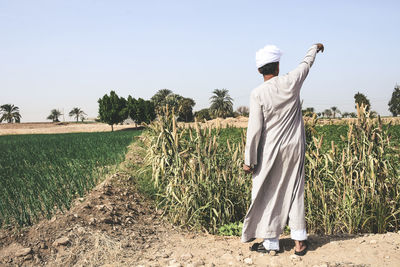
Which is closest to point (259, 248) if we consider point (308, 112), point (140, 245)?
point (140, 245)

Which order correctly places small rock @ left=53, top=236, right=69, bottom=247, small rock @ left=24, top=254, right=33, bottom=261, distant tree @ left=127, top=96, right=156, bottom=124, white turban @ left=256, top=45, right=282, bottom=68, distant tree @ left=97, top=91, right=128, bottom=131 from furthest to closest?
distant tree @ left=127, top=96, right=156, bottom=124
distant tree @ left=97, top=91, right=128, bottom=131
small rock @ left=53, top=236, right=69, bottom=247
small rock @ left=24, top=254, right=33, bottom=261
white turban @ left=256, top=45, right=282, bottom=68

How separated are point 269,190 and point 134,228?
2140 millimetres

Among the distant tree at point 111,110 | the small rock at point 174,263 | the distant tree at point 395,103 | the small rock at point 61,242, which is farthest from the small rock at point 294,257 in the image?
the distant tree at point 395,103

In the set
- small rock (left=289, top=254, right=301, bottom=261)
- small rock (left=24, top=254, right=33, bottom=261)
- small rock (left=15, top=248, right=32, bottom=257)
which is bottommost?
small rock (left=24, top=254, right=33, bottom=261)

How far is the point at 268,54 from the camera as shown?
3072 mm

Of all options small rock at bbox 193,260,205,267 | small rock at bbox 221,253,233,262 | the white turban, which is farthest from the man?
small rock at bbox 193,260,205,267

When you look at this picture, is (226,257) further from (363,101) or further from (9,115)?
(9,115)

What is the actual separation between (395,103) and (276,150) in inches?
3141

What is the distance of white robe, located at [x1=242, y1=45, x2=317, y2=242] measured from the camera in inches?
122

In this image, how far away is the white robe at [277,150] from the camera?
10.2ft

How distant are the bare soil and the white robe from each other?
37 centimetres

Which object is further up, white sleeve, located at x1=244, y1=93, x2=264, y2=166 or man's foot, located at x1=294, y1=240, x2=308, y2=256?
white sleeve, located at x1=244, y1=93, x2=264, y2=166

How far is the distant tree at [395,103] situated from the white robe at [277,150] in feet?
248

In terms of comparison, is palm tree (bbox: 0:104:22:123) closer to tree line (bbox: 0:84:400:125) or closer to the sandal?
tree line (bbox: 0:84:400:125)
